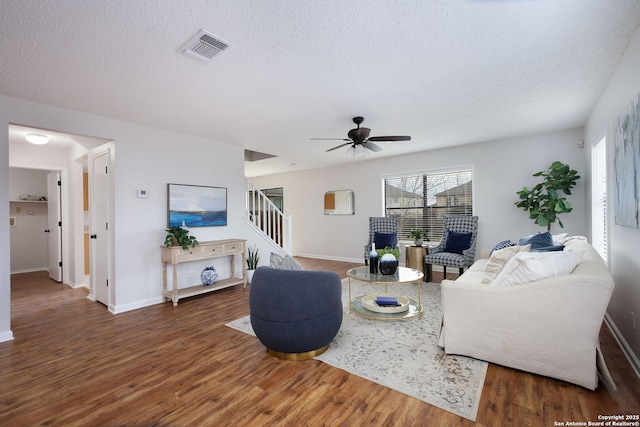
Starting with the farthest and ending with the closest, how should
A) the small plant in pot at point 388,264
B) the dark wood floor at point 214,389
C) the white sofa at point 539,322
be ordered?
the small plant in pot at point 388,264
the white sofa at point 539,322
the dark wood floor at point 214,389

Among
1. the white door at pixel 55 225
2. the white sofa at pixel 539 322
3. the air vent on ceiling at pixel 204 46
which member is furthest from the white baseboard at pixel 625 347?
the white door at pixel 55 225

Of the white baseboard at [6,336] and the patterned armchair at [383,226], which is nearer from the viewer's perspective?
the white baseboard at [6,336]

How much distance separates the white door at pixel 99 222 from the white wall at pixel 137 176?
27cm

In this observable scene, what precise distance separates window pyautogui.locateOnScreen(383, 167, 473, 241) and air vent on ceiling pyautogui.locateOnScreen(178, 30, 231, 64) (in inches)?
191

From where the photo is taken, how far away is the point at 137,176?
393 centimetres

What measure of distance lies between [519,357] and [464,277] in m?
1.22

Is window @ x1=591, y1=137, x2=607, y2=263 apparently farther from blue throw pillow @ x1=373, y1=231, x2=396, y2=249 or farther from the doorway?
the doorway

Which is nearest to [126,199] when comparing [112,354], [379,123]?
[112,354]

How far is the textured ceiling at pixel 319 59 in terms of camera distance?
1801 millimetres

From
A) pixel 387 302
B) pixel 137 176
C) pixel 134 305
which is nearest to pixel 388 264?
pixel 387 302

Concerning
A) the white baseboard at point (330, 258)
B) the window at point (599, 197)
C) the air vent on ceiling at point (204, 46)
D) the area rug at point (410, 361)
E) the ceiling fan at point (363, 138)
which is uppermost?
the air vent on ceiling at point (204, 46)

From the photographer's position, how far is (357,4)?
1738 millimetres

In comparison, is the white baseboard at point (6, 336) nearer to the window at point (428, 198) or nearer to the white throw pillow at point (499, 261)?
the white throw pillow at point (499, 261)

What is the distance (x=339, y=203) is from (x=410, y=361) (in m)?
5.18
